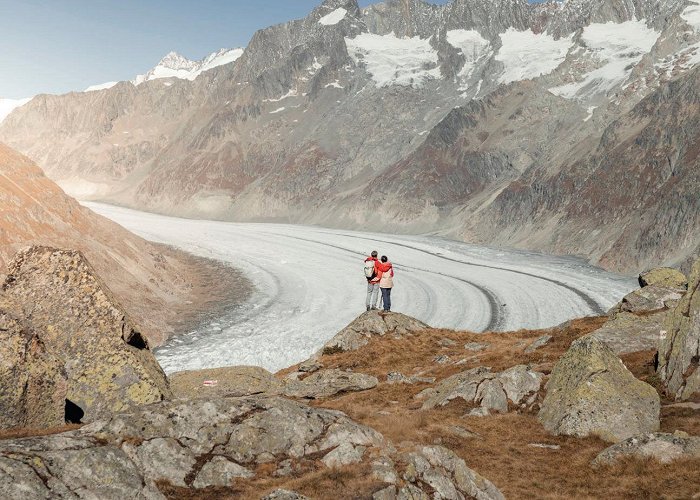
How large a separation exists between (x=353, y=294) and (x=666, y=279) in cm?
2697

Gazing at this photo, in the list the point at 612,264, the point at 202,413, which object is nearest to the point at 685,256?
the point at 612,264

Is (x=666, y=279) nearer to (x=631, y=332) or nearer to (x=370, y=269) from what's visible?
(x=631, y=332)

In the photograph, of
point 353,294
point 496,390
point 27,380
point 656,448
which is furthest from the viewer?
point 353,294

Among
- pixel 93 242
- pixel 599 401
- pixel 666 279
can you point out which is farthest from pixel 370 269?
pixel 93 242

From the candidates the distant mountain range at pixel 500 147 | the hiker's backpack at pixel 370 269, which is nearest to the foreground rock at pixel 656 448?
the hiker's backpack at pixel 370 269

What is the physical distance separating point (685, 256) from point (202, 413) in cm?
6286

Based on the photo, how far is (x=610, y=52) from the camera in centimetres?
14375

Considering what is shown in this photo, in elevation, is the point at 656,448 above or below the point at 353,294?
above

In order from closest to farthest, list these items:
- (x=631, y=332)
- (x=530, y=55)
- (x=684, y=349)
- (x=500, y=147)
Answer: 1. (x=684, y=349)
2. (x=631, y=332)
3. (x=500, y=147)
4. (x=530, y=55)

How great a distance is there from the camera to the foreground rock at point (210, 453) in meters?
7.10

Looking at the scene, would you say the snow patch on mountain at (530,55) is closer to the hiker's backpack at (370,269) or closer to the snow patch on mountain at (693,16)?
the snow patch on mountain at (693,16)

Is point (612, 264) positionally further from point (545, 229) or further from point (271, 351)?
point (271, 351)

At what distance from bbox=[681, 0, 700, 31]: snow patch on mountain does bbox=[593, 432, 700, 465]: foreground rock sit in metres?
128

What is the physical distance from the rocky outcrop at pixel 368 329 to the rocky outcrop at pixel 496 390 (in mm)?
10614
